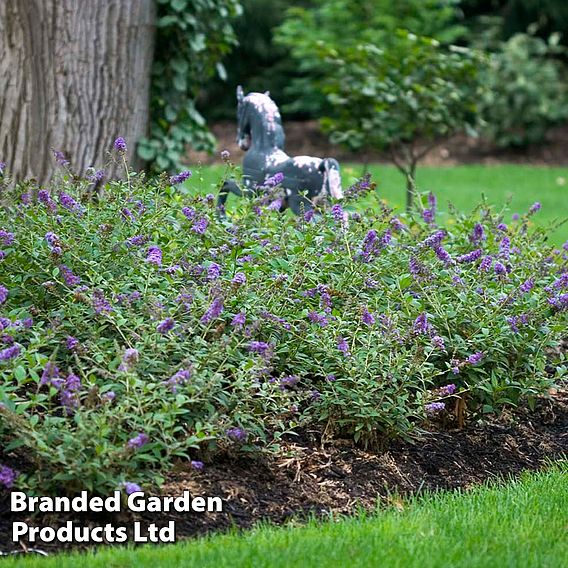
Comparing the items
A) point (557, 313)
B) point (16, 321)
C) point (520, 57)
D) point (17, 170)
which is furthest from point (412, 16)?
A: point (16, 321)

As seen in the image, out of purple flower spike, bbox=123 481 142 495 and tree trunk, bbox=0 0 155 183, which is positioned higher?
tree trunk, bbox=0 0 155 183

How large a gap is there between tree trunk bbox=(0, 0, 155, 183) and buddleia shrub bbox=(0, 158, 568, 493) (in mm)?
2008

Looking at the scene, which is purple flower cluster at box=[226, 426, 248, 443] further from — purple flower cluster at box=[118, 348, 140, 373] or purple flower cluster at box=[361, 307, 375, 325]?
purple flower cluster at box=[361, 307, 375, 325]


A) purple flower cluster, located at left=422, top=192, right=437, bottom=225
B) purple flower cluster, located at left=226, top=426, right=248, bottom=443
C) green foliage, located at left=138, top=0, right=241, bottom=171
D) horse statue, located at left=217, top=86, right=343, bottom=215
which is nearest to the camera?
purple flower cluster, located at left=226, top=426, right=248, bottom=443

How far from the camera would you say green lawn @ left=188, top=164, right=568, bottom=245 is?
13.8 meters

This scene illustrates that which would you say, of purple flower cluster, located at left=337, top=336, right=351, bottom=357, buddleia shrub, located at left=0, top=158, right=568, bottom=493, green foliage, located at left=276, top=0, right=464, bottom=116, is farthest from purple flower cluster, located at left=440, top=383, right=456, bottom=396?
green foliage, located at left=276, top=0, right=464, bottom=116

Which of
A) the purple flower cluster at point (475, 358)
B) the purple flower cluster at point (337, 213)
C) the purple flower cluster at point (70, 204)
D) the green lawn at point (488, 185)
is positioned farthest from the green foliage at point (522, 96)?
the purple flower cluster at point (475, 358)

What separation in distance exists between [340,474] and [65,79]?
13.7 ft

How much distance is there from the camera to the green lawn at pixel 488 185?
13.8 metres

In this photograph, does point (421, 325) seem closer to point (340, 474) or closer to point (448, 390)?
point (448, 390)

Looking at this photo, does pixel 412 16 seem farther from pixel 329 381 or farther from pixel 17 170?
pixel 329 381

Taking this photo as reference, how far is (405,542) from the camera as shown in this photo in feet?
12.1

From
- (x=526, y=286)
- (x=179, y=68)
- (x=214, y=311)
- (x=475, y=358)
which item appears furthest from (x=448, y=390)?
(x=179, y=68)

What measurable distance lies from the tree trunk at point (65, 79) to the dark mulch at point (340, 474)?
11.8 feet
